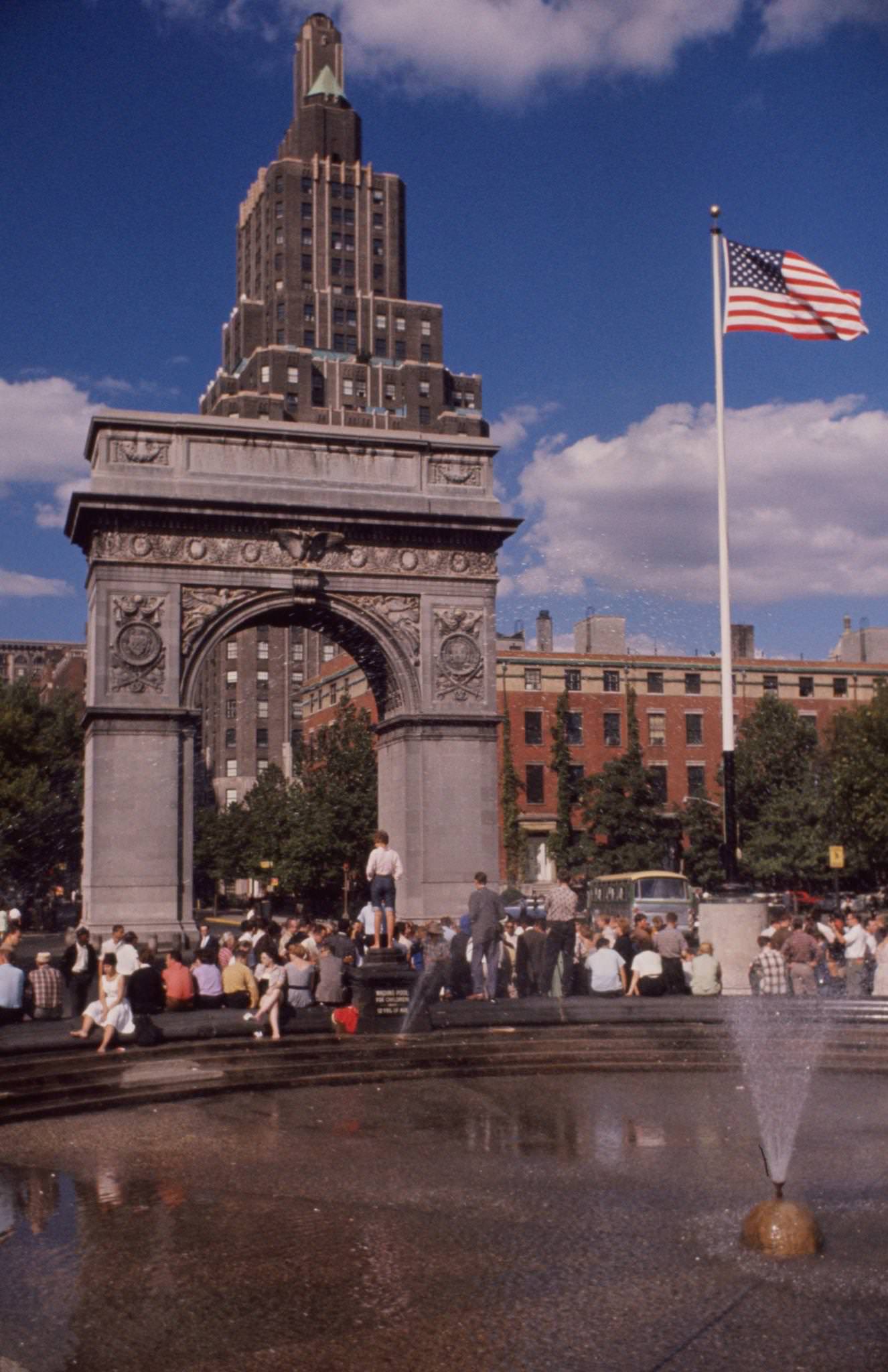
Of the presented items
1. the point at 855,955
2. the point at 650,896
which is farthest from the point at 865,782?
the point at 855,955

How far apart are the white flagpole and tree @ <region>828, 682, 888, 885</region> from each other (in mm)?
35187

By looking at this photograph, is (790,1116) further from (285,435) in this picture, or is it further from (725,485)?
(285,435)

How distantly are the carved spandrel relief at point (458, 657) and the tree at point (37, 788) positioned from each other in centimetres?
3004

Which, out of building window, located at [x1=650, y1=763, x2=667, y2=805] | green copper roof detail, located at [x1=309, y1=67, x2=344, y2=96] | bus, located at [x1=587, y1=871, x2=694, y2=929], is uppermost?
green copper roof detail, located at [x1=309, y1=67, x2=344, y2=96]

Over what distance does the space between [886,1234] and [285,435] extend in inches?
1132

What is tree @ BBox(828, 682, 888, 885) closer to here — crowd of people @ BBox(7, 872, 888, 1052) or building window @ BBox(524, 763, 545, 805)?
building window @ BBox(524, 763, 545, 805)

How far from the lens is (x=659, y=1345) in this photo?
7.41 m

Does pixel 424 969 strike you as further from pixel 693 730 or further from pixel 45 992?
pixel 693 730

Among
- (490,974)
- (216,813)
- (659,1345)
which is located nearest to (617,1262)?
(659,1345)

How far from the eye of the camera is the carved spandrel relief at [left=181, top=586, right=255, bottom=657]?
3441 centimetres

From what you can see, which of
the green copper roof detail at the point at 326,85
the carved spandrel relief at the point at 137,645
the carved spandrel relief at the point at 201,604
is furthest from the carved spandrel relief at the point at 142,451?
the green copper roof detail at the point at 326,85

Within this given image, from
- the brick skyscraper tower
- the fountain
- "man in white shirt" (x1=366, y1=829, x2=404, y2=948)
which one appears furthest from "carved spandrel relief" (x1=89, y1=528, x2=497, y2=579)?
the brick skyscraper tower

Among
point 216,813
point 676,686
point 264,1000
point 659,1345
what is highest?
point 676,686

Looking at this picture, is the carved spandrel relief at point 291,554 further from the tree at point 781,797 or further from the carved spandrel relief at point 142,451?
the tree at point 781,797
